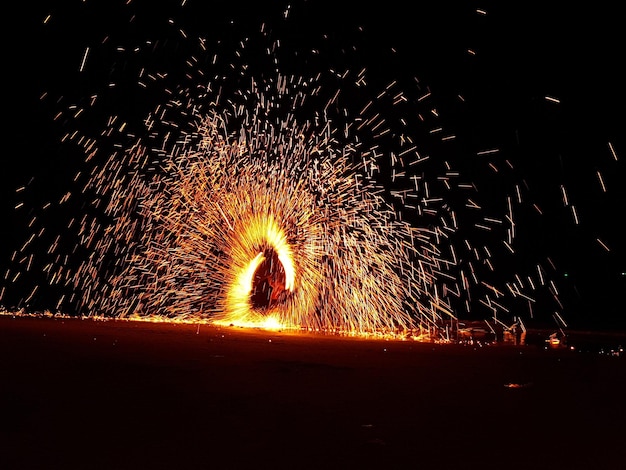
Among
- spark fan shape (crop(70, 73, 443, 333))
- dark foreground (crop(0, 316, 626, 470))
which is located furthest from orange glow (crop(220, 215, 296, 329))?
dark foreground (crop(0, 316, 626, 470))

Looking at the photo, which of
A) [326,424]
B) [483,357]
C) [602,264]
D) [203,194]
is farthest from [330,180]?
[602,264]

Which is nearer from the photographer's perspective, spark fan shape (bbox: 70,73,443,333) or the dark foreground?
the dark foreground

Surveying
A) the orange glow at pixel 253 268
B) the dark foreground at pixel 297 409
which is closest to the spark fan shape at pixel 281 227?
the orange glow at pixel 253 268

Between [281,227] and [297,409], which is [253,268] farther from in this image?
[297,409]

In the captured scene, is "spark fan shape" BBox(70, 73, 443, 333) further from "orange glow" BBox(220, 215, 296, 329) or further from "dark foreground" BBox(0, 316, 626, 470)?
"dark foreground" BBox(0, 316, 626, 470)

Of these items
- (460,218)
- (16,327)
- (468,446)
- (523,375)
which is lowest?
(468,446)

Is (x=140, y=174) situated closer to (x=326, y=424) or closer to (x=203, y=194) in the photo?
(x=203, y=194)

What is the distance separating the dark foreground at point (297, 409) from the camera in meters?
4.12

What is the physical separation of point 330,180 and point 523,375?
6636mm

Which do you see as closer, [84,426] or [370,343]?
[84,426]

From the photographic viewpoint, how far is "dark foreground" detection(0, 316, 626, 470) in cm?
412

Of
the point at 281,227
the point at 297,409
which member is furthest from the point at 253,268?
the point at 297,409

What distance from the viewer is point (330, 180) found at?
13938mm

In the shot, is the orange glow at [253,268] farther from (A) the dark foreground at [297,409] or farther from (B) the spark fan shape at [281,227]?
(A) the dark foreground at [297,409]
